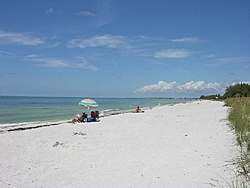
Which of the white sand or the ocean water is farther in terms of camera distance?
the ocean water

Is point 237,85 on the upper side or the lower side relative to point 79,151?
upper

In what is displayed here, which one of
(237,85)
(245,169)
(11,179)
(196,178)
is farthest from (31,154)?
(237,85)

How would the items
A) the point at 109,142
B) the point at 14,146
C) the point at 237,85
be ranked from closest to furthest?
the point at 14,146 → the point at 109,142 → the point at 237,85

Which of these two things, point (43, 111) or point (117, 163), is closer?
point (117, 163)

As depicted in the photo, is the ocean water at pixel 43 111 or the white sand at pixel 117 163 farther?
the ocean water at pixel 43 111

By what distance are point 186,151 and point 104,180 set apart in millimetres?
2951

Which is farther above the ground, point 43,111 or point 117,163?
point 43,111

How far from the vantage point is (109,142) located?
8328 millimetres

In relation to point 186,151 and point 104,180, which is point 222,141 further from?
point 104,180

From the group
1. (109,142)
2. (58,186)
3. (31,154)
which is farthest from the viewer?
(109,142)

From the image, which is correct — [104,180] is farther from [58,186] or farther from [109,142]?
[109,142]

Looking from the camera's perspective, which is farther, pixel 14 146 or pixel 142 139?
pixel 142 139

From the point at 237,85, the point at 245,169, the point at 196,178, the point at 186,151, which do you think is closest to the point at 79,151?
the point at 186,151

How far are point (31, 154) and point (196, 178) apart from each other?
180 inches
